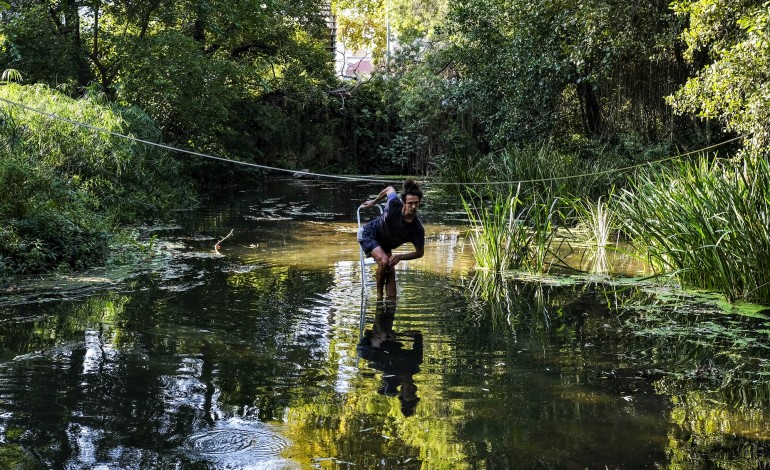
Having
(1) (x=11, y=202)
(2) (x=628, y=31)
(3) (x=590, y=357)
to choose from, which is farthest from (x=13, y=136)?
(2) (x=628, y=31)

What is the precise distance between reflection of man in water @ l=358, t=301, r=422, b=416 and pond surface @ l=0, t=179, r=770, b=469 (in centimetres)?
3

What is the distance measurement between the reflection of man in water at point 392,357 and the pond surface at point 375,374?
26mm

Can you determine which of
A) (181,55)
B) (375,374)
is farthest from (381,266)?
(181,55)

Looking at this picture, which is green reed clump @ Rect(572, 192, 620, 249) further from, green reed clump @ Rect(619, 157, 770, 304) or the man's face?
the man's face

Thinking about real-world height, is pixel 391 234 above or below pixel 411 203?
below

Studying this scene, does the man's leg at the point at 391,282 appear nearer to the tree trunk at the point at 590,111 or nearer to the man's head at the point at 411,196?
the man's head at the point at 411,196

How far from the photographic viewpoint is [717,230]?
318 inches

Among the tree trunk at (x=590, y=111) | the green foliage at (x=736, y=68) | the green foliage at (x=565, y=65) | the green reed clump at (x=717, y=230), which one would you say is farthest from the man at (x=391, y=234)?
the tree trunk at (x=590, y=111)

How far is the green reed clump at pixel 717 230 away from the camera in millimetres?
7754

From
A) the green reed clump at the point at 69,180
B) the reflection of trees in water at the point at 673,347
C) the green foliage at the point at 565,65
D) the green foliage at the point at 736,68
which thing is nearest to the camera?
the reflection of trees in water at the point at 673,347

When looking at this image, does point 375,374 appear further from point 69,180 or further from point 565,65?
point 565,65

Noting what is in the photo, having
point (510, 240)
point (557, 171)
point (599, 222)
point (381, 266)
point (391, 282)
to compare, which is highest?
point (557, 171)

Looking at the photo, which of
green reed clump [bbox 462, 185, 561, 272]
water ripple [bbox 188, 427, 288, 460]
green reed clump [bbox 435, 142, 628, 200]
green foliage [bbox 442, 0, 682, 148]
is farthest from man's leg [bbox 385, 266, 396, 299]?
green foliage [bbox 442, 0, 682, 148]

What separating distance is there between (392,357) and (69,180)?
8023 millimetres
